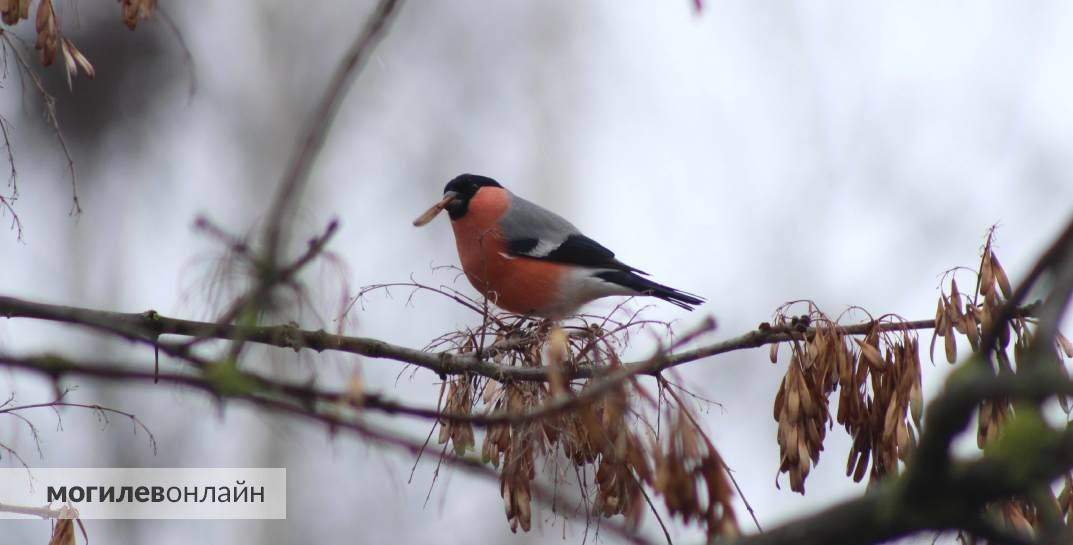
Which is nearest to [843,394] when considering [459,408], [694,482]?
[459,408]

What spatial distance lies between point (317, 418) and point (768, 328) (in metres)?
1.35

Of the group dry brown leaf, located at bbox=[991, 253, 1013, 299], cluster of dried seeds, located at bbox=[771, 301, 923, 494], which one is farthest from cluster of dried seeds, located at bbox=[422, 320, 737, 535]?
dry brown leaf, located at bbox=[991, 253, 1013, 299]

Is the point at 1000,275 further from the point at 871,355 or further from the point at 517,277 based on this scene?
the point at 517,277

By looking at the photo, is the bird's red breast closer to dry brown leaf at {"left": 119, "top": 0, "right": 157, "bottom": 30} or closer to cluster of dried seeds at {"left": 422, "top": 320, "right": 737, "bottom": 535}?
cluster of dried seeds at {"left": 422, "top": 320, "right": 737, "bottom": 535}

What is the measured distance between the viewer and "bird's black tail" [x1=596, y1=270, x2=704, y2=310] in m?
4.09

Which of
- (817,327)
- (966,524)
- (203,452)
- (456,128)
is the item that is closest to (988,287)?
(817,327)

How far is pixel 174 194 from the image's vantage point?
805cm

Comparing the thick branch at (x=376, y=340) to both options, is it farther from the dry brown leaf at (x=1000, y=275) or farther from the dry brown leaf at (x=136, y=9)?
the dry brown leaf at (x=136, y=9)

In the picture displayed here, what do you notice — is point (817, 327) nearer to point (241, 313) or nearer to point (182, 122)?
point (241, 313)

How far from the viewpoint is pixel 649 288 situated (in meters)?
4.11

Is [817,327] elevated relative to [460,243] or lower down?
lower down

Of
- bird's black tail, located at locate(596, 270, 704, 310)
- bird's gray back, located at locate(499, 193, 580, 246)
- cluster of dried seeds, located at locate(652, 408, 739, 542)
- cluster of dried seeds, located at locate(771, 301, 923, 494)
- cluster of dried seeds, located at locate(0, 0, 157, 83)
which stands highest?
bird's gray back, located at locate(499, 193, 580, 246)

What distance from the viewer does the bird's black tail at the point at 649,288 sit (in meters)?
4.09

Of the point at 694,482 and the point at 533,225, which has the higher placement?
the point at 533,225
